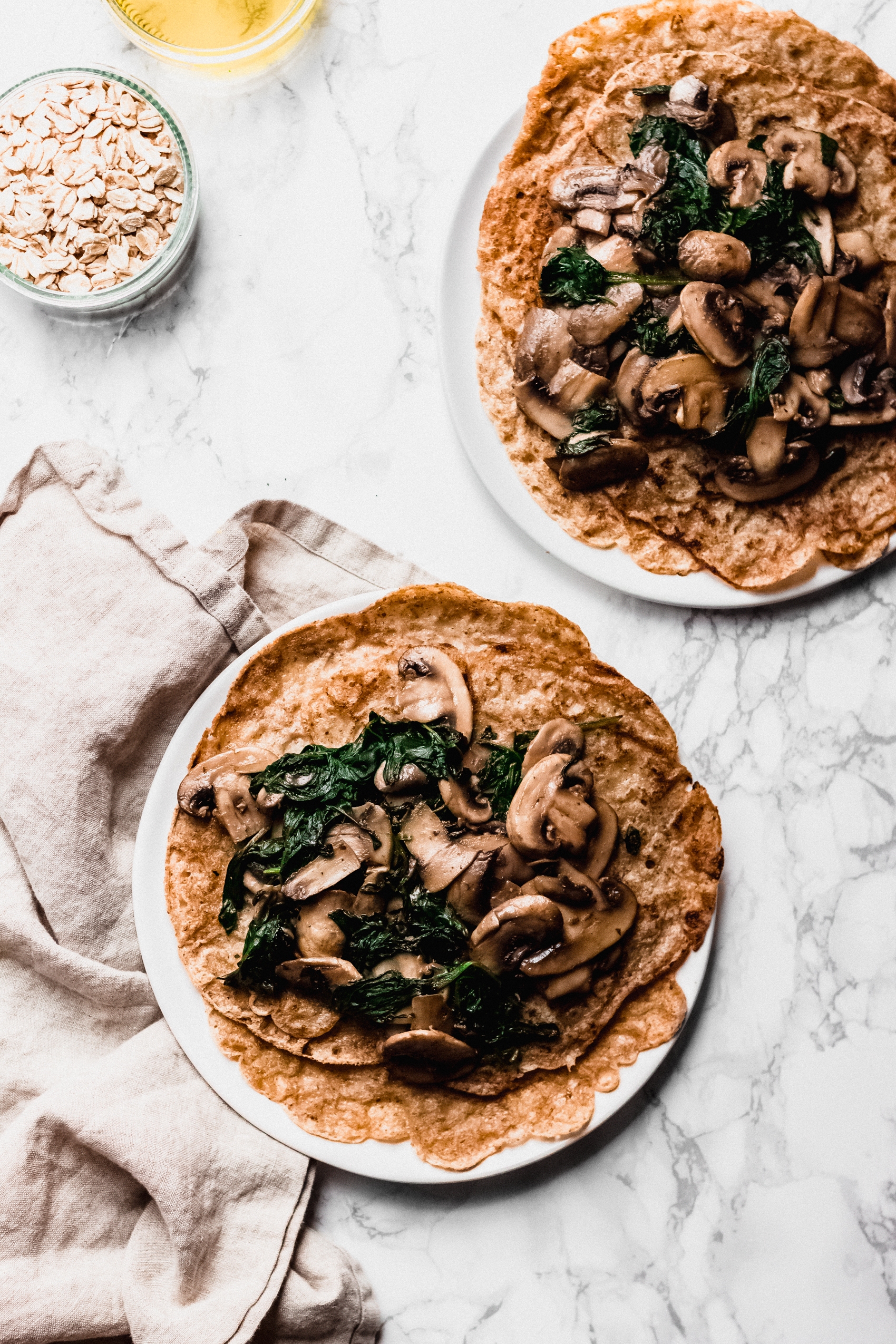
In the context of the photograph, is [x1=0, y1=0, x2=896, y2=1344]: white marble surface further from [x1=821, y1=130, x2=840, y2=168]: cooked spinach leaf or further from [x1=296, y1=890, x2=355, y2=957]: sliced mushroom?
[x1=296, y1=890, x2=355, y2=957]: sliced mushroom

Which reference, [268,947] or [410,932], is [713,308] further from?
[268,947]

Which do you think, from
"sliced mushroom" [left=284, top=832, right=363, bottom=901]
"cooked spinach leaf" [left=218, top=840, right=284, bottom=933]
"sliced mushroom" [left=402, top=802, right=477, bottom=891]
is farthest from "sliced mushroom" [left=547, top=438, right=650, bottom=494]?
"cooked spinach leaf" [left=218, top=840, right=284, bottom=933]

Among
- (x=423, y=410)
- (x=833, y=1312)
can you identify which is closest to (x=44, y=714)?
(x=423, y=410)

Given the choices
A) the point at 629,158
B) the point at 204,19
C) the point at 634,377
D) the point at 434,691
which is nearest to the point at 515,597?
the point at 434,691

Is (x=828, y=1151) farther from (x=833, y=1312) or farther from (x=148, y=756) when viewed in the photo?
(x=148, y=756)

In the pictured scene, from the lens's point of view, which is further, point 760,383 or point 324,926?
point 760,383

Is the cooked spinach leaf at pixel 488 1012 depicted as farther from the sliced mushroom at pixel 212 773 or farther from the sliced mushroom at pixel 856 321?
the sliced mushroom at pixel 856 321

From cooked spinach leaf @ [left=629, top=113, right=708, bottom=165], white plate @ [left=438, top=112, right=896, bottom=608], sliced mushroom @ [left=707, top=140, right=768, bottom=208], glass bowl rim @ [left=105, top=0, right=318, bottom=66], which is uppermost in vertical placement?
glass bowl rim @ [left=105, top=0, right=318, bottom=66]

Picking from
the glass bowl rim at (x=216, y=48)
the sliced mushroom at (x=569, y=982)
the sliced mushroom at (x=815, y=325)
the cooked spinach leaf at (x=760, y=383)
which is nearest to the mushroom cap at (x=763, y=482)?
the cooked spinach leaf at (x=760, y=383)
